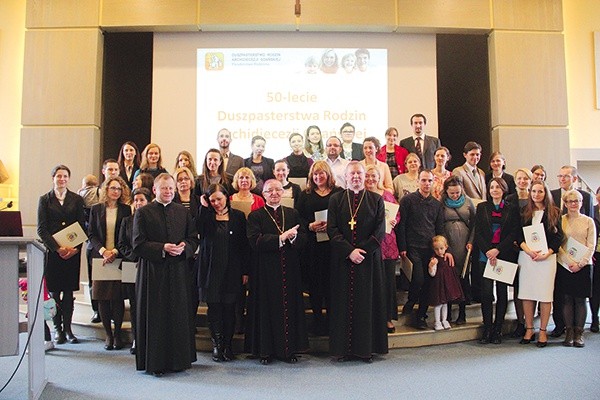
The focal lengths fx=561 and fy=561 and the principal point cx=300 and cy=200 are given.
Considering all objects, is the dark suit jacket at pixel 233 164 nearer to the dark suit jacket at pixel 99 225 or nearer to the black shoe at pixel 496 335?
the dark suit jacket at pixel 99 225

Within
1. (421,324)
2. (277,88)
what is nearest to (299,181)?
(421,324)

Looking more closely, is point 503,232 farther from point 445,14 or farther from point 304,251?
point 445,14

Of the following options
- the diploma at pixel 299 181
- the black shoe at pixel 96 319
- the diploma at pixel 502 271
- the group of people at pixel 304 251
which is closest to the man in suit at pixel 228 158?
the group of people at pixel 304 251

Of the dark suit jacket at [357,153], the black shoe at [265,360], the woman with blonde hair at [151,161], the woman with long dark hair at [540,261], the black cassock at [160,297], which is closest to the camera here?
the black cassock at [160,297]

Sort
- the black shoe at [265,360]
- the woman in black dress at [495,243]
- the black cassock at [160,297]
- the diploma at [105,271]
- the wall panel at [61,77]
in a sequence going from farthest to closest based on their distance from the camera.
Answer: the wall panel at [61,77]
the woman in black dress at [495,243]
the diploma at [105,271]
the black shoe at [265,360]
the black cassock at [160,297]

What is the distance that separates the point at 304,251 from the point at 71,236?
77.9 inches

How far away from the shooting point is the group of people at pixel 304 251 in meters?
4.09

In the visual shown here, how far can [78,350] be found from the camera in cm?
463

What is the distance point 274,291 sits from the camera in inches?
171

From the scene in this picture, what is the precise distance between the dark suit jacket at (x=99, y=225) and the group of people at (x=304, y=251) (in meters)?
0.01

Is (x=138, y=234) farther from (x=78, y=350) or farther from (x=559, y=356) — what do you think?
(x=559, y=356)

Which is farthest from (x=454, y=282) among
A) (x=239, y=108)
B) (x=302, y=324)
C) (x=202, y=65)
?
(x=202, y=65)

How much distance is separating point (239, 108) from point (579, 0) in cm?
503

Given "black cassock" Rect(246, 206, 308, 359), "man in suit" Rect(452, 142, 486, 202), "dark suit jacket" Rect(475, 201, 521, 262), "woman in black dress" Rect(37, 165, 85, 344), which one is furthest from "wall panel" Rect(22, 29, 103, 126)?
"dark suit jacket" Rect(475, 201, 521, 262)
